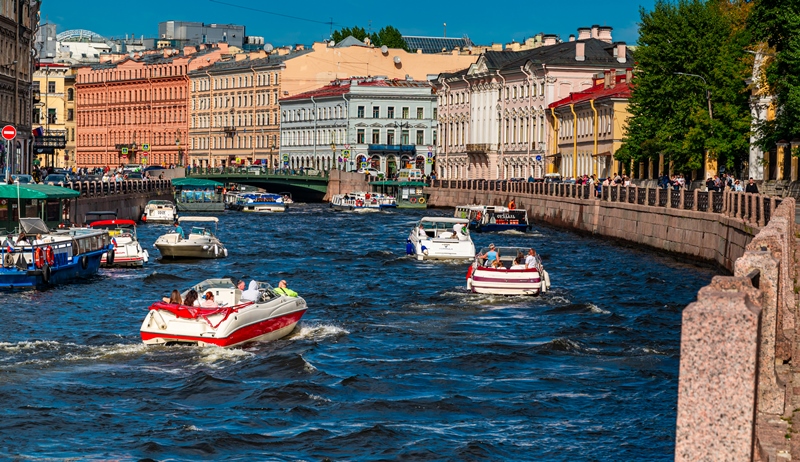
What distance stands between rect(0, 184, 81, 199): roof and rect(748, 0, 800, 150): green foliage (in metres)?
27.3

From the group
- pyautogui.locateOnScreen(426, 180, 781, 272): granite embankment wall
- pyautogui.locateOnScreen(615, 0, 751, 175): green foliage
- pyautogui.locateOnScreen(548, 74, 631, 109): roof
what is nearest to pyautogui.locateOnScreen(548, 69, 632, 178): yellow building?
pyautogui.locateOnScreen(548, 74, 631, 109): roof

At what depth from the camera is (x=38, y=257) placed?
42.4 m

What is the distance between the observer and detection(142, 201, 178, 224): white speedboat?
85.2m

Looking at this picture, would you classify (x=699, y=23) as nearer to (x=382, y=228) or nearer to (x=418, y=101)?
(x=382, y=228)

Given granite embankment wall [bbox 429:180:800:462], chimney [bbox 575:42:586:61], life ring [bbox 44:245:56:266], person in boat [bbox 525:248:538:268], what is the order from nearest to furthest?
1. granite embankment wall [bbox 429:180:800:462]
2. person in boat [bbox 525:248:538:268]
3. life ring [bbox 44:245:56:266]
4. chimney [bbox 575:42:586:61]

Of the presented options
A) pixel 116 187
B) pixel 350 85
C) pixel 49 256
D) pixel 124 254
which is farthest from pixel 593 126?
pixel 49 256

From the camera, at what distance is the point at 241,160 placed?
525 feet

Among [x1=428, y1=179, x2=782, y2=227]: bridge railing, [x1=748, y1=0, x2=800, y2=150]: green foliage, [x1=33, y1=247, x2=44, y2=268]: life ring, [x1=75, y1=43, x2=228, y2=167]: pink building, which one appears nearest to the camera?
[x1=428, y1=179, x2=782, y2=227]: bridge railing

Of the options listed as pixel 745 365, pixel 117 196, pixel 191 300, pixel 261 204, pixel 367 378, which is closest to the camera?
pixel 745 365

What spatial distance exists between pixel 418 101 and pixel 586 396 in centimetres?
12103

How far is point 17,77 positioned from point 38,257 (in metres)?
51.9

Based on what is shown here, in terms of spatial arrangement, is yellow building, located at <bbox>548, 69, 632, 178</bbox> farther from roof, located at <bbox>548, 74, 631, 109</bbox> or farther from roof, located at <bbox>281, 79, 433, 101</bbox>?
roof, located at <bbox>281, 79, 433, 101</bbox>

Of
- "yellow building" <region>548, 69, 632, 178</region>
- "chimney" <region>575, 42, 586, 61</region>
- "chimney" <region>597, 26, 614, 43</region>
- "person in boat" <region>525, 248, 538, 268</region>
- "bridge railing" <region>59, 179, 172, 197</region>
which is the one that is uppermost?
"chimney" <region>597, 26, 614, 43</region>

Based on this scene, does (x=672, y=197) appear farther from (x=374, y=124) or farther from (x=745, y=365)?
(x=374, y=124)
